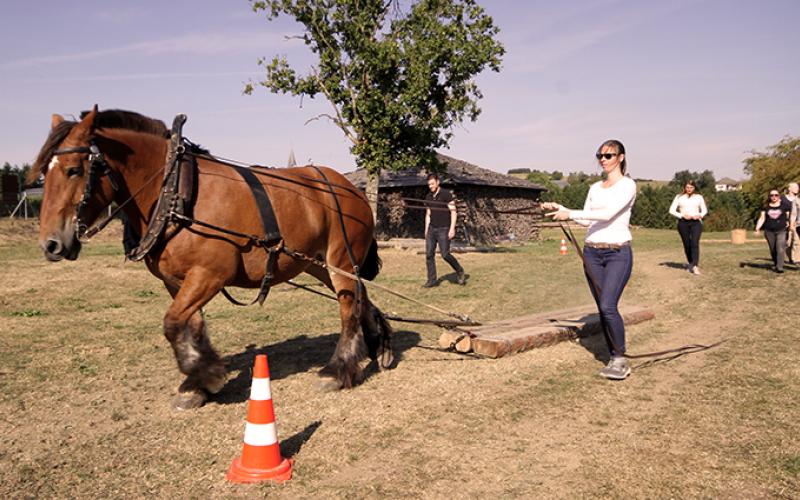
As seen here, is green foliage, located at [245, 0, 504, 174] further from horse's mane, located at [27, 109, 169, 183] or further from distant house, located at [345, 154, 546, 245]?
horse's mane, located at [27, 109, 169, 183]

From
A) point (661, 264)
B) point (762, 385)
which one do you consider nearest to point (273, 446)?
point (762, 385)

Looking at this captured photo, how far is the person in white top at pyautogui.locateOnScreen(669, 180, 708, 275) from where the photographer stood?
12867mm

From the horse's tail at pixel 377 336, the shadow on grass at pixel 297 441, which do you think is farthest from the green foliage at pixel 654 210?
the shadow on grass at pixel 297 441

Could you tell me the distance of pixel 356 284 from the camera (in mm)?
5957

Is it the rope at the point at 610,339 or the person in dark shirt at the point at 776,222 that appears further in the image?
the person in dark shirt at the point at 776,222

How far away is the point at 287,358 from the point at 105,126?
3.34m

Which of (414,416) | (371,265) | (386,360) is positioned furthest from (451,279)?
(414,416)

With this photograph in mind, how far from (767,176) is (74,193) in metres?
47.7

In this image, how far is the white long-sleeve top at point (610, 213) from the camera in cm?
575

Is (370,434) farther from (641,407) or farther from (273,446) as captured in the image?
(641,407)

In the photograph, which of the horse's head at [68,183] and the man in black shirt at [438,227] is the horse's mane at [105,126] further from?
the man in black shirt at [438,227]

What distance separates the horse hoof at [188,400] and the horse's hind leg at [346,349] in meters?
1.13

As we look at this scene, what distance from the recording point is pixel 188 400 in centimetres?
497

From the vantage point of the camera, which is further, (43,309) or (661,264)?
(661,264)
